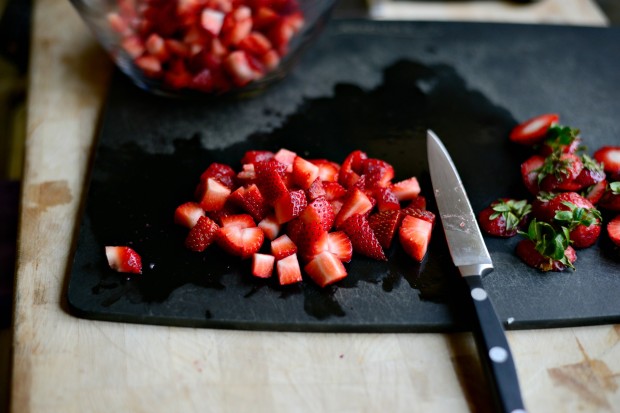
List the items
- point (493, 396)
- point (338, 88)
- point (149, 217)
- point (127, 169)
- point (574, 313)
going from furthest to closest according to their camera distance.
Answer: point (338, 88) → point (127, 169) → point (149, 217) → point (574, 313) → point (493, 396)

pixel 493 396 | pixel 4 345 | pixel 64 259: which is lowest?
pixel 4 345

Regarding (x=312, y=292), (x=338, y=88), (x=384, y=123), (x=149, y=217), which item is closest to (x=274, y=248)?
(x=312, y=292)

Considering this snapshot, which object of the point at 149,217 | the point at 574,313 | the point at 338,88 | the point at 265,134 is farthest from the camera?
the point at 338,88

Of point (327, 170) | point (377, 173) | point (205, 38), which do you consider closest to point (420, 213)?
point (377, 173)

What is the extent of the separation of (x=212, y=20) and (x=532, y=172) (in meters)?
0.92

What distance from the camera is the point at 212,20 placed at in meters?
1.68

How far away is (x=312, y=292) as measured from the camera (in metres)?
1.33

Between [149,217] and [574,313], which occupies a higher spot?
[574,313]

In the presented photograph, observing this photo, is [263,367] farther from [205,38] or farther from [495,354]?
[205,38]

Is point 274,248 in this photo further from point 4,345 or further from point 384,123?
point 4,345

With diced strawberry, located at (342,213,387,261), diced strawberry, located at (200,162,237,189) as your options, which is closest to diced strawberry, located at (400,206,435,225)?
diced strawberry, located at (342,213,387,261)

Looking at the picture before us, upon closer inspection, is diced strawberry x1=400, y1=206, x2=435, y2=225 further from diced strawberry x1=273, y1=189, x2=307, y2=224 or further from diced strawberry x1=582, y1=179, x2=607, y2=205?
diced strawberry x1=582, y1=179, x2=607, y2=205


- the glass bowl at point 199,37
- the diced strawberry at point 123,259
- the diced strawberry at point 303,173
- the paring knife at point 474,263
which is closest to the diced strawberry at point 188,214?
the diced strawberry at point 123,259

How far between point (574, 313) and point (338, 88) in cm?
93
